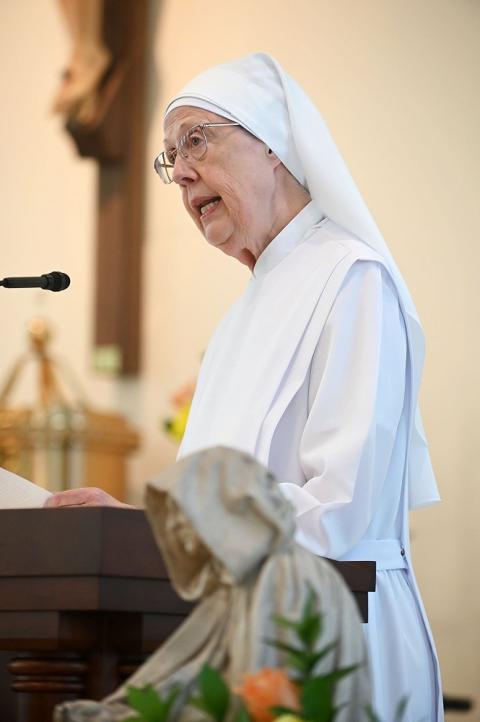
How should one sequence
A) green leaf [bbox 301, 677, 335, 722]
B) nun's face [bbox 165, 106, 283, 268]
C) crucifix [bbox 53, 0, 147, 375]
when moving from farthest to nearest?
crucifix [bbox 53, 0, 147, 375], nun's face [bbox 165, 106, 283, 268], green leaf [bbox 301, 677, 335, 722]

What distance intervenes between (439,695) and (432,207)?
187 inches

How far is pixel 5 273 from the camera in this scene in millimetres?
8859

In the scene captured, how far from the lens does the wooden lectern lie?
235cm

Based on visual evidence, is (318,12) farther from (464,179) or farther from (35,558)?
(35,558)

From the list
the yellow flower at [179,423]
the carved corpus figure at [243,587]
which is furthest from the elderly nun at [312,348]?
the yellow flower at [179,423]

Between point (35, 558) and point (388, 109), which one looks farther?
point (388, 109)

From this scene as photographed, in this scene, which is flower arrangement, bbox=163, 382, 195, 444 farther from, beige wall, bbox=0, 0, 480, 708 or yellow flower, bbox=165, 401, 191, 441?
beige wall, bbox=0, 0, 480, 708

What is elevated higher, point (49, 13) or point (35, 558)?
point (49, 13)

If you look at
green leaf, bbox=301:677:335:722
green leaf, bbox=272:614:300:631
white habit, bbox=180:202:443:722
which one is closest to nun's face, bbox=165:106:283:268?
white habit, bbox=180:202:443:722

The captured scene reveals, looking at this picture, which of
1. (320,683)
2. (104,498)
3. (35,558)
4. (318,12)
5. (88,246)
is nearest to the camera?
(320,683)

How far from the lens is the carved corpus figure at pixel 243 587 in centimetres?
182

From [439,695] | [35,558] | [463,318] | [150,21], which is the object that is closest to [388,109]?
[463,318]

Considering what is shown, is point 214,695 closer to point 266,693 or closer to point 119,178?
point 266,693

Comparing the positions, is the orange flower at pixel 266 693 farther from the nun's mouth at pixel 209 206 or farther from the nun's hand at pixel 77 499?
the nun's mouth at pixel 209 206
